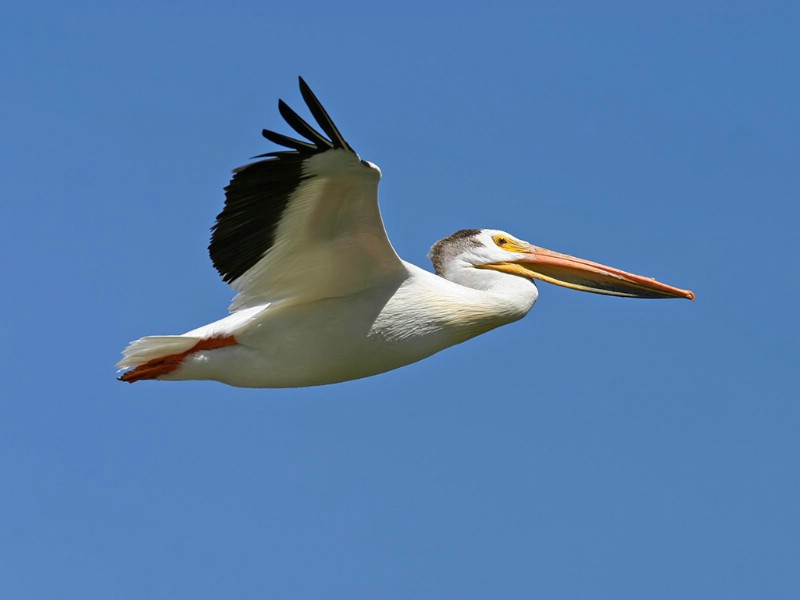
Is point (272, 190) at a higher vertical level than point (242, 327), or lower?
higher

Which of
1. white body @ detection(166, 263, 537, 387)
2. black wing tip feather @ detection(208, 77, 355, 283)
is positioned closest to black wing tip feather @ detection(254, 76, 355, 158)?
black wing tip feather @ detection(208, 77, 355, 283)

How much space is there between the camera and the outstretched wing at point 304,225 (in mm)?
8773

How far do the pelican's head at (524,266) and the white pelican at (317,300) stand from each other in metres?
0.22

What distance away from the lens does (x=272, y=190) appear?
898cm

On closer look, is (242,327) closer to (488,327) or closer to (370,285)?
(370,285)

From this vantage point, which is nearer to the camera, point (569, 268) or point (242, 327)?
point (242, 327)

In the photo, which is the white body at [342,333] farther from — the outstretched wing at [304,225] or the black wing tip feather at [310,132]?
the black wing tip feather at [310,132]

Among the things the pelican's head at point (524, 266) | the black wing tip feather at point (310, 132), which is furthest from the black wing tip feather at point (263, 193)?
the pelican's head at point (524, 266)

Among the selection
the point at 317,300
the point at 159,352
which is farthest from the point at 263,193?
the point at 159,352

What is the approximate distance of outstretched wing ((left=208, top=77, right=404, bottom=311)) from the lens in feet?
28.8

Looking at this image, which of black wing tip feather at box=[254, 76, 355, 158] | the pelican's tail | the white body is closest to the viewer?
black wing tip feather at box=[254, 76, 355, 158]

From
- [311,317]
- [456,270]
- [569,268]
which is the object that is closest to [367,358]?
[311,317]

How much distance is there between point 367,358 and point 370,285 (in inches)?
19.9

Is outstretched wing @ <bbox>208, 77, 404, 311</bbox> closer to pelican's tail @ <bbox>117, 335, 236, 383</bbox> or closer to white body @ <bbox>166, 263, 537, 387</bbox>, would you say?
white body @ <bbox>166, 263, 537, 387</bbox>
